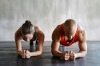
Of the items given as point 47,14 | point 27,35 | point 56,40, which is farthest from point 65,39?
point 47,14

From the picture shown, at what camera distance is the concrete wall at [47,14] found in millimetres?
3828

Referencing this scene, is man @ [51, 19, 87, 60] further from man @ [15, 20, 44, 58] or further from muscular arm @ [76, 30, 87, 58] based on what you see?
man @ [15, 20, 44, 58]

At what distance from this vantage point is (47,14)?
152 inches

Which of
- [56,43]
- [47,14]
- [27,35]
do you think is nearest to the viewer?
[27,35]

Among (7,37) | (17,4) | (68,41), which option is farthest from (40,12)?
(68,41)

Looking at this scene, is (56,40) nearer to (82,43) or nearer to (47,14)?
(82,43)

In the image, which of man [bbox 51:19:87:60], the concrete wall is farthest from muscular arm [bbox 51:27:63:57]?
the concrete wall

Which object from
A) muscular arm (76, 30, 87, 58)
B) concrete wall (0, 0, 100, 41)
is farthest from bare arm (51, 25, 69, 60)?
concrete wall (0, 0, 100, 41)

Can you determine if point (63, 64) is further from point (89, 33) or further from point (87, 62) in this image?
point (89, 33)

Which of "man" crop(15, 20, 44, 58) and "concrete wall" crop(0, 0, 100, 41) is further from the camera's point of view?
"concrete wall" crop(0, 0, 100, 41)

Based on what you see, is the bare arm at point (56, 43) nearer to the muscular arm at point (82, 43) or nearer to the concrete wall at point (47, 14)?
the muscular arm at point (82, 43)

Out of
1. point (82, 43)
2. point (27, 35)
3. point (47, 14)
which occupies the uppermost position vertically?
point (47, 14)

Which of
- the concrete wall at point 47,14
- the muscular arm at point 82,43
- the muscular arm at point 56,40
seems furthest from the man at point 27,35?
the concrete wall at point 47,14

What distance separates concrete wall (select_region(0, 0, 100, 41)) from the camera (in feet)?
12.6
